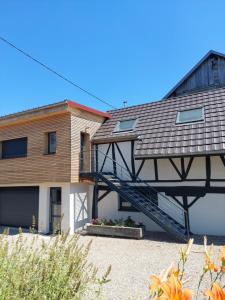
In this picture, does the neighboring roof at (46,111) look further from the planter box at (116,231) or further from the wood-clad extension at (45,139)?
the planter box at (116,231)

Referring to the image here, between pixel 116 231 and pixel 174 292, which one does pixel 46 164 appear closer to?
pixel 116 231

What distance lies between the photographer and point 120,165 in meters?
13.1

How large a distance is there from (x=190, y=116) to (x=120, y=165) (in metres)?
3.93

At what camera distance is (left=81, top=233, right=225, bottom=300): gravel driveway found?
526 centimetres

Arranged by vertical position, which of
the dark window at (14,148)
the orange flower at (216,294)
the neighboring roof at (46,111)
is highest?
the neighboring roof at (46,111)

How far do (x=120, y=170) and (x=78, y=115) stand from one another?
3.28 meters

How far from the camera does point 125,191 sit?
11109 mm

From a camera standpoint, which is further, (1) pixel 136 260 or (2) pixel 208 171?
(2) pixel 208 171

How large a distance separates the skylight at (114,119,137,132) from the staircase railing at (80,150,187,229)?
4.87 ft

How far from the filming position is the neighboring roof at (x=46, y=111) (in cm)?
1212

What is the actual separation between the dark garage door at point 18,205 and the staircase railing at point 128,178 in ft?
10.1

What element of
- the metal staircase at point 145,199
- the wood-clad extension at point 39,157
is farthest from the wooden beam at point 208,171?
the wood-clad extension at point 39,157

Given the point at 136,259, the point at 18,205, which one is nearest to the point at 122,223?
the point at 136,259

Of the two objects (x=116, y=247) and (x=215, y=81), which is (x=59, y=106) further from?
(x=215, y=81)
